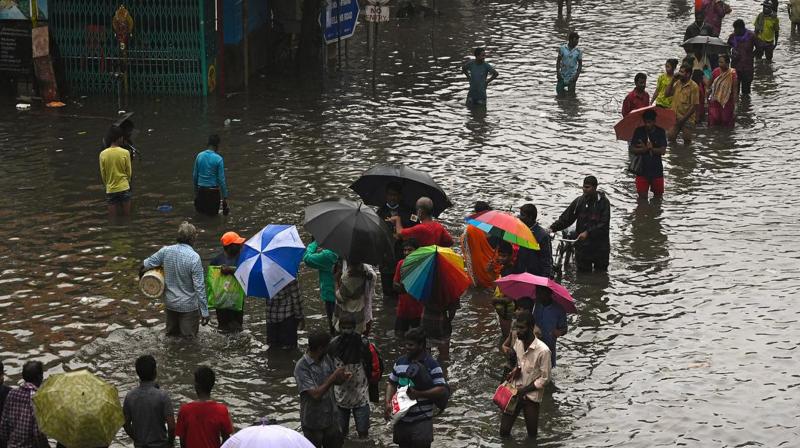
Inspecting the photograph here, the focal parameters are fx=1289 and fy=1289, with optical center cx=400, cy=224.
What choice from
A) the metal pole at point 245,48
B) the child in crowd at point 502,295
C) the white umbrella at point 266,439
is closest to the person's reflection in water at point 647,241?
the child in crowd at point 502,295

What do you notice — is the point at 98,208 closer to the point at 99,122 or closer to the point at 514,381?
the point at 99,122

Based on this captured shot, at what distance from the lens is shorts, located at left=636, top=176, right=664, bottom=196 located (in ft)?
57.3

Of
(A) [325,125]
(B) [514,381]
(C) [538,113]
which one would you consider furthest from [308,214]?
(C) [538,113]

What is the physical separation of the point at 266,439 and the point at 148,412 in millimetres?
1816

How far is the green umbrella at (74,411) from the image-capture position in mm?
8648

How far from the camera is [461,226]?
16453 mm

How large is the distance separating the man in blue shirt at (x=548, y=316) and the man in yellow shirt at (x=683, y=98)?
9403mm

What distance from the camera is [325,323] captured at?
526 inches

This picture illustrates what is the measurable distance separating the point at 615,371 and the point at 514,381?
193 centimetres

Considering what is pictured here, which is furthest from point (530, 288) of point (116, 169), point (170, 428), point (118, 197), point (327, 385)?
point (118, 197)

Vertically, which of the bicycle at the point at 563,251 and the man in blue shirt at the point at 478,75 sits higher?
the man in blue shirt at the point at 478,75

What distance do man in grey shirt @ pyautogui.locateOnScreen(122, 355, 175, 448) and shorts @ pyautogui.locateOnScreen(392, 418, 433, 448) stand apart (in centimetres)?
171

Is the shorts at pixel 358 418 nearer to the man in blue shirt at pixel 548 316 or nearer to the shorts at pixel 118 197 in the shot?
the man in blue shirt at pixel 548 316

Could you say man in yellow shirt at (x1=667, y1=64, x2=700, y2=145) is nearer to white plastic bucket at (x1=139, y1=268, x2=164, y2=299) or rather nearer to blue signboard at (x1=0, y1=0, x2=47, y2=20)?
white plastic bucket at (x1=139, y1=268, x2=164, y2=299)
